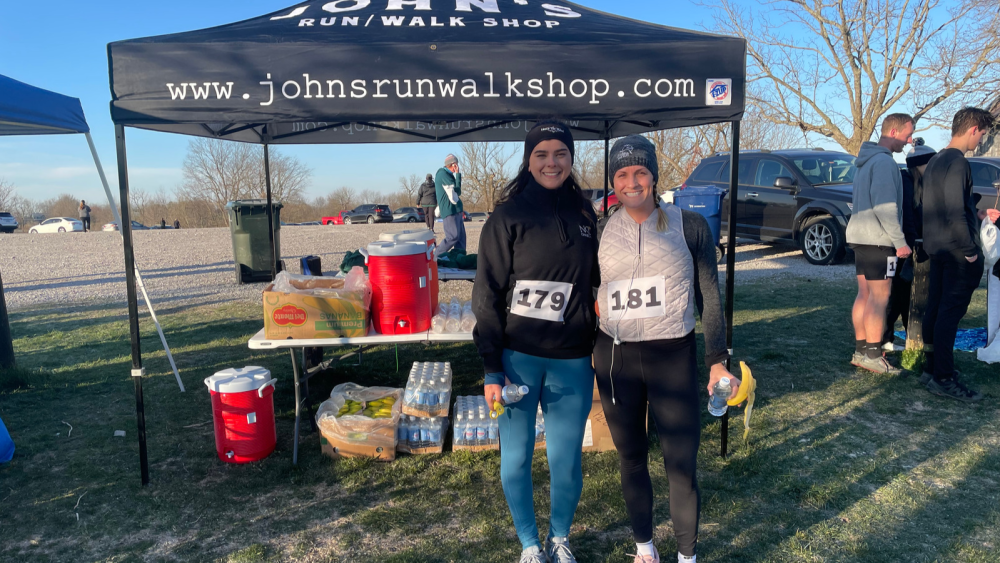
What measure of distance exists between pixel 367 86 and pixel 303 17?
3.05 ft

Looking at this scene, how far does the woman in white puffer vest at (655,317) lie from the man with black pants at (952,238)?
10.2ft

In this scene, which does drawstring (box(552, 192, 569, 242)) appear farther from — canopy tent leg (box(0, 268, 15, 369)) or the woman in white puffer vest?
canopy tent leg (box(0, 268, 15, 369))

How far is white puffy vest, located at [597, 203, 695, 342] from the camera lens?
2.15m

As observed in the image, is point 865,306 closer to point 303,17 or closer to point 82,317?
point 303,17

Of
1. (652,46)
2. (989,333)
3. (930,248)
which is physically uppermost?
(652,46)

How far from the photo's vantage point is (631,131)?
5582mm

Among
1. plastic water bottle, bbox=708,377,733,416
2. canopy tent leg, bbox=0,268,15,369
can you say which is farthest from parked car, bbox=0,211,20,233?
plastic water bottle, bbox=708,377,733,416

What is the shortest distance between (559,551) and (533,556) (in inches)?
4.5

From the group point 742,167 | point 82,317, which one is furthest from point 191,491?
point 742,167

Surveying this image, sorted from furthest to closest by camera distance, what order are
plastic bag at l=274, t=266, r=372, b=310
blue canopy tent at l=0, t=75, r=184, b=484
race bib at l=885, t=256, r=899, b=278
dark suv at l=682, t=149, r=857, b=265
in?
dark suv at l=682, t=149, r=857, b=265 → race bib at l=885, t=256, r=899, b=278 → blue canopy tent at l=0, t=75, r=184, b=484 → plastic bag at l=274, t=266, r=372, b=310

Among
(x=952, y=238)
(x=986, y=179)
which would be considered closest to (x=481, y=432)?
(x=952, y=238)

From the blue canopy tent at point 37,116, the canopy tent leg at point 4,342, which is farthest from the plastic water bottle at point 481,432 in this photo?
→ the canopy tent leg at point 4,342

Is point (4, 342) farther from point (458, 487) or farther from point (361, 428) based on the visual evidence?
point (458, 487)

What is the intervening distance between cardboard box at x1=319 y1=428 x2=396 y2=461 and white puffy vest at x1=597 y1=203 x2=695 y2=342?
6.27 ft
